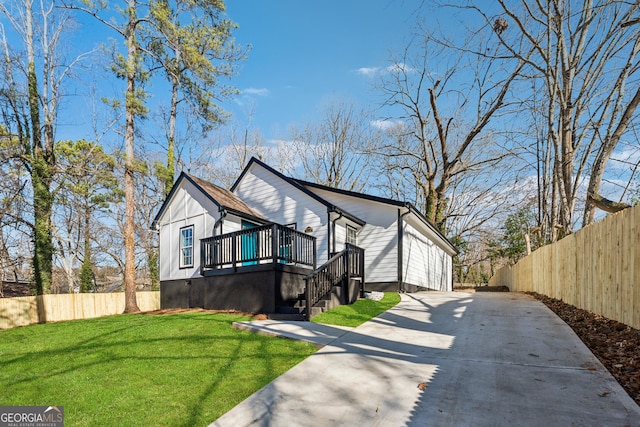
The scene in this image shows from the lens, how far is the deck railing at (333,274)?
8583 mm

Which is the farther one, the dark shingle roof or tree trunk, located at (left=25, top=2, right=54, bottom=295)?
tree trunk, located at (left=25, top=2, right=54, bottom=295)

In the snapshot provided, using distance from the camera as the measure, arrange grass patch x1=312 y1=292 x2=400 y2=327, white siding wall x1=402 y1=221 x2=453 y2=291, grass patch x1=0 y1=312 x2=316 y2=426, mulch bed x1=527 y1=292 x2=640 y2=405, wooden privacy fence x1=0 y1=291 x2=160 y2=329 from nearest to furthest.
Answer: grass patch x1=0 y1=312 x2=316 y2=426 → mulch bed x1=527 y1=292 x2=640 y2=405 → grass patch x1=312 y1=292 x2=400 y2=327 → wooden privacy fence x1=0 y1=291 x2=160 y2=329 → white siding wall x1=402 y1=221 x2=453 y2=291

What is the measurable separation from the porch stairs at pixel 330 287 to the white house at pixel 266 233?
0.25 metres

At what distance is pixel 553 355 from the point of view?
17.5ft

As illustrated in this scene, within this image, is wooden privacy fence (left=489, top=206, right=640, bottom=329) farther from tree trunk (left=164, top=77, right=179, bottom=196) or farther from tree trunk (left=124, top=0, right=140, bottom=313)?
tree trunk (left=164, top=77, right=179, bottom=196)

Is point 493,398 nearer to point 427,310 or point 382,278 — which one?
point 427,310

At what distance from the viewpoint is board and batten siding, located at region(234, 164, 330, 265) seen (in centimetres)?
1331

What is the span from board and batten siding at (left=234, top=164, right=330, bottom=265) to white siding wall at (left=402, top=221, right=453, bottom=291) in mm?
3419

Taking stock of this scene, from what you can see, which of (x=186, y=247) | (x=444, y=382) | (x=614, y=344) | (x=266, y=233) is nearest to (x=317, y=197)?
(x=266, y=233)

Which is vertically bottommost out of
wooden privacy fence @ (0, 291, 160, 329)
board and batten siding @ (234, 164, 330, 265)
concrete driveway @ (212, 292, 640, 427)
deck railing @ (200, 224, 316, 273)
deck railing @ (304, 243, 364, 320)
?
wooden privacy fence @ (0, 291, 160, 329)

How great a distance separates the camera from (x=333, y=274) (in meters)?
9.81

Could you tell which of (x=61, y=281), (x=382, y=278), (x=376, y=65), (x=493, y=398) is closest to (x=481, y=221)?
(x=376, y=65)

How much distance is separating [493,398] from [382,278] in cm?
983

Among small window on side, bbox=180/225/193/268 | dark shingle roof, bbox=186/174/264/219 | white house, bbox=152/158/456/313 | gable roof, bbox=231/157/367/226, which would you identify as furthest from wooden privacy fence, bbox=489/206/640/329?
small window on side, bbox=180/225/193/268
